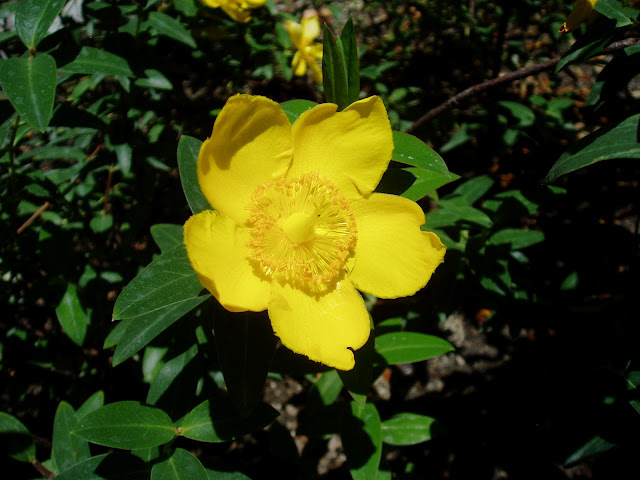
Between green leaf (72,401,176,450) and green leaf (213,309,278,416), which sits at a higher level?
green leaf (213,309,278,416)

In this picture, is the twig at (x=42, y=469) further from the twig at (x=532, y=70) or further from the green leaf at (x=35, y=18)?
the twig at (x=532, y=70)

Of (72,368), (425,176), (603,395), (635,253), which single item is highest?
(425,176)

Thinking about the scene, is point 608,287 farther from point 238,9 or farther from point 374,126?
point 238,9

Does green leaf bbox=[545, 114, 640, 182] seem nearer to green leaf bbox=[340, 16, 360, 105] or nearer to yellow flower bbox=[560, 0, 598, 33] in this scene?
yellow flower bbox=[560, 0, 598, 33]

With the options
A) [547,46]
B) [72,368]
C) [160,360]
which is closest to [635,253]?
[547,46]

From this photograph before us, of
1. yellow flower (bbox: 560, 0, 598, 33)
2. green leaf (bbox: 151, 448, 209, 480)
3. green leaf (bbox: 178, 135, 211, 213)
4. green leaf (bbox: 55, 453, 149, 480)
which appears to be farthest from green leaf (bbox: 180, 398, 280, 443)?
yellow flower (bbox: 560, 0, 598, 33)

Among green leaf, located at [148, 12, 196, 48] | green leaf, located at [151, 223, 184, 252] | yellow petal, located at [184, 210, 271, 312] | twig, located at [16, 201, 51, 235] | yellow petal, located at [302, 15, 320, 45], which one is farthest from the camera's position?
yellow petal, located at [302, 15, 320, 45]

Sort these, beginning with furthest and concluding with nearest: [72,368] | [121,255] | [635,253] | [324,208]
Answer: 1. [121,255]
2. [72,368]
3. [635,253]
4. [324,208]
